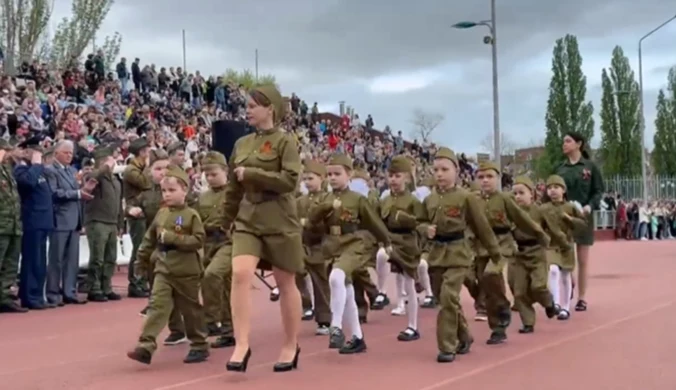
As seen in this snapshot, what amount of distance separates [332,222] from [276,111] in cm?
222

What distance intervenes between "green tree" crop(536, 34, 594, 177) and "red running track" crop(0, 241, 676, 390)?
58.7 m

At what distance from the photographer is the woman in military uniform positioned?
7848 mm

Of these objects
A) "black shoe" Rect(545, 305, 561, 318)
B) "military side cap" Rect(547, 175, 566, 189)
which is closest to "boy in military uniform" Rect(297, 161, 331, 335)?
"black shoe" Rect(545, 305, 561, 318)

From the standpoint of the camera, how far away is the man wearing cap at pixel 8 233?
502 inches

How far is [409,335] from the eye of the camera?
10.2 metres

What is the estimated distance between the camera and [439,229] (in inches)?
363

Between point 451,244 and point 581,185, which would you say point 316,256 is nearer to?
point 451,244

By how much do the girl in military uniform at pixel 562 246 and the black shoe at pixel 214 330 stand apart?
4.25 meters

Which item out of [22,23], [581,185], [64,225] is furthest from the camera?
[22,23]

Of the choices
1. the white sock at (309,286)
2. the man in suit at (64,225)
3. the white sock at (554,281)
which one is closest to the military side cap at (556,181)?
the white sock at (554,281)

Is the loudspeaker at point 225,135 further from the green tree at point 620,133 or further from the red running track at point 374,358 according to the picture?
the green tree at point 620,133

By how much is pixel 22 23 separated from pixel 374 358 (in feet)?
128

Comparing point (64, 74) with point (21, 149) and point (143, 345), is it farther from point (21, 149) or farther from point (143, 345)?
point (143, 345)

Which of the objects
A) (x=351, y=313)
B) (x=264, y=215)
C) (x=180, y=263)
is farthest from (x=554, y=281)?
(x=264, y=215)
